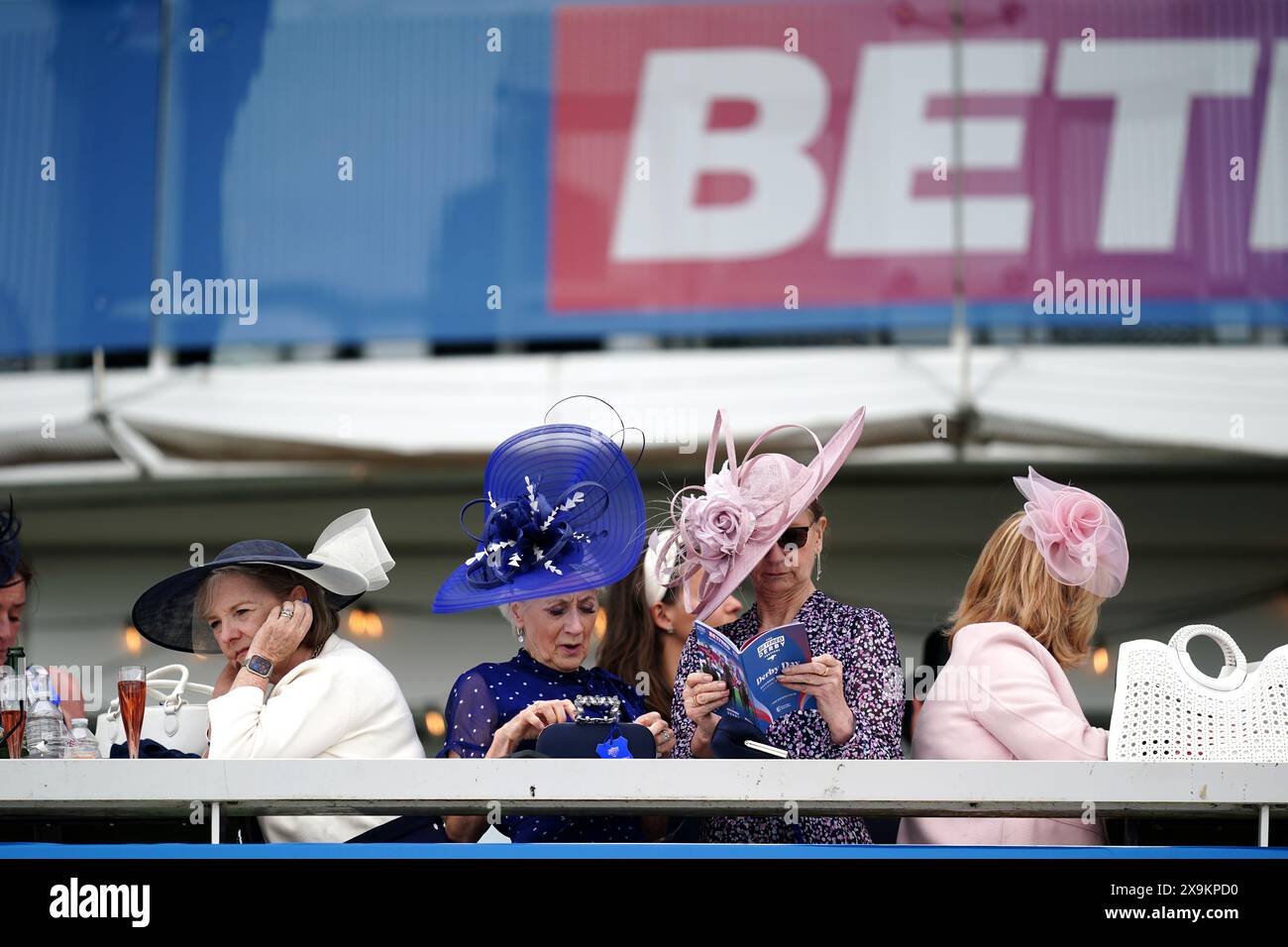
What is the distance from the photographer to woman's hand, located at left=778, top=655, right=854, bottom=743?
2613mm

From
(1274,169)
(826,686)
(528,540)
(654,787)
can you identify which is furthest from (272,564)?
(1274,169)

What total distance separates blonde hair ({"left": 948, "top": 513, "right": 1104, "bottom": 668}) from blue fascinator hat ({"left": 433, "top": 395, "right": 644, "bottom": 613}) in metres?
0.66

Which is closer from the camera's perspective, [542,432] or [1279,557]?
[542,432]

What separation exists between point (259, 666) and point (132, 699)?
0.23 metres

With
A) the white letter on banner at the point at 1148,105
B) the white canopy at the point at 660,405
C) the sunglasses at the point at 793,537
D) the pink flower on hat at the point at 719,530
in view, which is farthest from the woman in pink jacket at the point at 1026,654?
the white letter on banner at the point at 1148,105

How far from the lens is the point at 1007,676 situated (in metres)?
2.75

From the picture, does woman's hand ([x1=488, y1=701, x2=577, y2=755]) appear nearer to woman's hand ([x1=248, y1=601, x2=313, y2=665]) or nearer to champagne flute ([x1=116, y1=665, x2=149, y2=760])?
woman's hand ([x1=248, y1=601, x2=313, y2=665])

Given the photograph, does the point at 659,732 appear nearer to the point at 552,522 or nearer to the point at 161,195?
the point at 552,522

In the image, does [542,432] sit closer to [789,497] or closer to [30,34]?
[789,497]

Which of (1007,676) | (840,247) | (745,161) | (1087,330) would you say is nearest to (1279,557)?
(1087,330)

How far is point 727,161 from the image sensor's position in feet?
20.2

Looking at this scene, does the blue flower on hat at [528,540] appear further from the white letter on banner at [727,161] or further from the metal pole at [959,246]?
the white letter on banner at [727,161]
